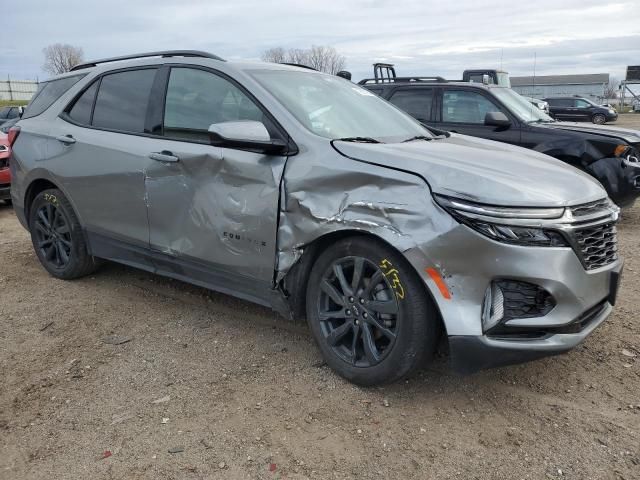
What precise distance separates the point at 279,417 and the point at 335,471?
50 cm

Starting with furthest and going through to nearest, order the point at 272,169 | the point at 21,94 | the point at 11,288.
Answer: the point at 21,94 < the point at 11,288 < the point at 272,169

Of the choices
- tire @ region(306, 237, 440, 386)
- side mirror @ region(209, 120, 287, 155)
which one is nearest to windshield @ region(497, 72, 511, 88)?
side mirror @ region(209, 120, 287, 155)

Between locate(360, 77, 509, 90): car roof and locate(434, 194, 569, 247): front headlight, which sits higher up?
locate(360, 77, 509, 90): car roof

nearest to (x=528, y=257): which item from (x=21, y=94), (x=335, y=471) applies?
(x=335, y=471)

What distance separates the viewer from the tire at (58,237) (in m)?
4.68

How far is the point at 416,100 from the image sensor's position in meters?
8.34

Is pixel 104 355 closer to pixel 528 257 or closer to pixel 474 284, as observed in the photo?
pixel 474 284

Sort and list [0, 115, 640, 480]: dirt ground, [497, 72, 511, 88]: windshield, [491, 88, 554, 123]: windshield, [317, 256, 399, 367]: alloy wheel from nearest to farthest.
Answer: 1. [0, 115, 640, 480]: dirt ground
2. [317, 256, 399, 367]: alloy wheel
3. [491, 88, 554, 123]: windshield
4. [497, 72, 511, 88]: windshield

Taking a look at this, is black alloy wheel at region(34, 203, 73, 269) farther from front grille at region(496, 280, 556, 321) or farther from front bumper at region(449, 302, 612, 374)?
front grille at region(496, 280, 556, 321)

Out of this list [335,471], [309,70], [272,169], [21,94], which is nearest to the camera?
[335,471]

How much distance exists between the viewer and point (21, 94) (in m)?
58.7

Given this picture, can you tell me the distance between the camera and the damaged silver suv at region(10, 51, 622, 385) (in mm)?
2688

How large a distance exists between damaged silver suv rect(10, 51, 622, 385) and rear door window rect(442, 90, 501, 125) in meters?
3.99

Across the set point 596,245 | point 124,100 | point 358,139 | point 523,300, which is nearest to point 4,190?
point 124,100
